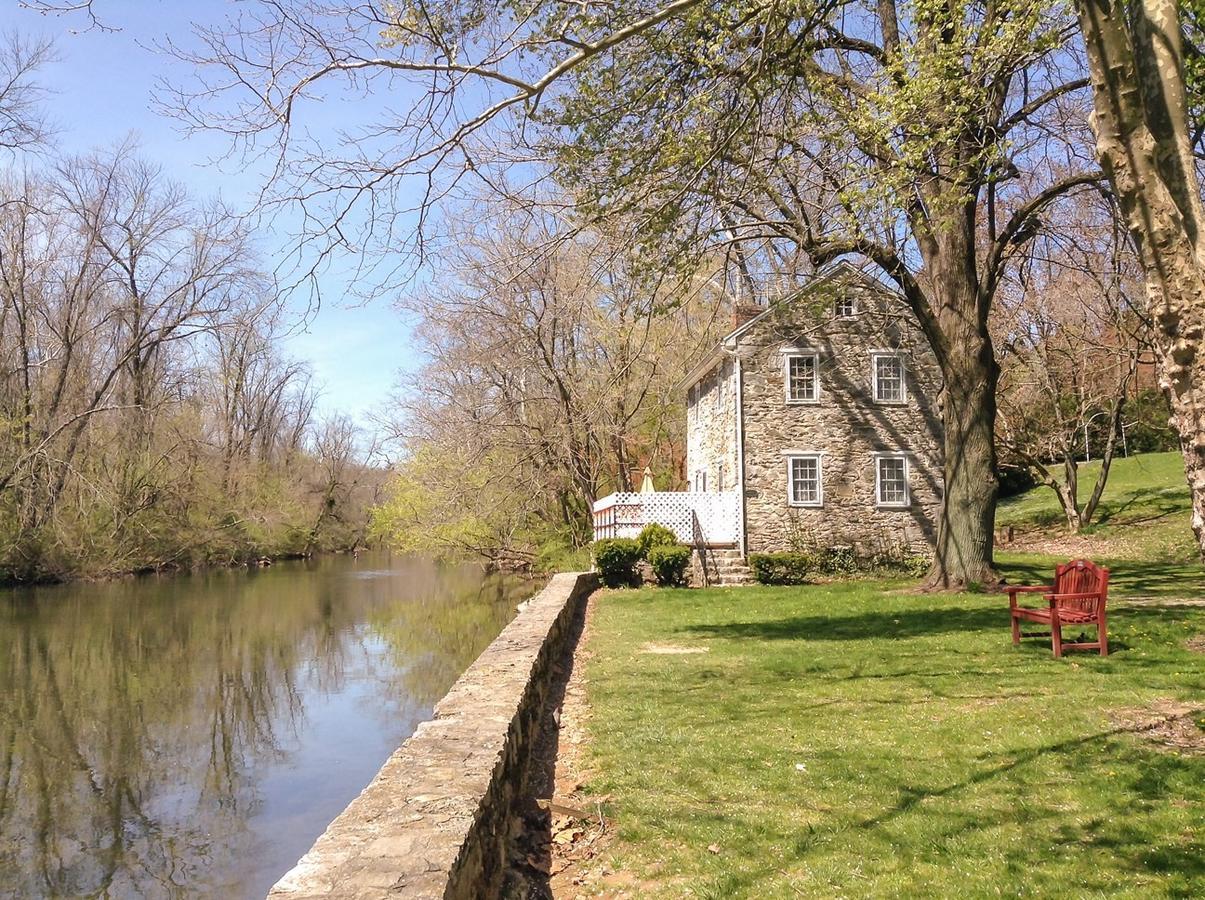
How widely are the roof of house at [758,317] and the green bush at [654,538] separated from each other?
4.68 metres

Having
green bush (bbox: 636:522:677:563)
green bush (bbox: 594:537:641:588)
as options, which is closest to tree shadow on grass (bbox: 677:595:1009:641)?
green bush (bbox: 594:537:641:588)

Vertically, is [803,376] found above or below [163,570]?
above

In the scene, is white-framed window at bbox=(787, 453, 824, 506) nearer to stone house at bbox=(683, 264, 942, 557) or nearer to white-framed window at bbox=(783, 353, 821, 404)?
stone house at bbox=(683, 264, 942, 557)

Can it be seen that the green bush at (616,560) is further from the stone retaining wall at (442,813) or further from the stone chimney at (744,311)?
the stone retaining wall at (442,813)

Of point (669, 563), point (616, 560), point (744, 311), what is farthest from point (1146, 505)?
point (616, 560)

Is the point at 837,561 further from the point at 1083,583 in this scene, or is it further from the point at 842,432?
the point at 1083,583

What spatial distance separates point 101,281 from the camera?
3344 centimetres

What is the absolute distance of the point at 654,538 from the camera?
2036 centimetres

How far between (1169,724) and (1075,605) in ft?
11.8

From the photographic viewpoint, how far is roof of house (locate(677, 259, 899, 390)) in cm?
1541

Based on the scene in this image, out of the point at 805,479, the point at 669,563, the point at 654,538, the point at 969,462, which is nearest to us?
the point at 969,462

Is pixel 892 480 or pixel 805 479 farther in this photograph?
pixel 892 480

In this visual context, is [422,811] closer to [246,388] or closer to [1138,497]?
[1138,497]

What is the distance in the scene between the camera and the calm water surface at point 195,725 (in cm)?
802
